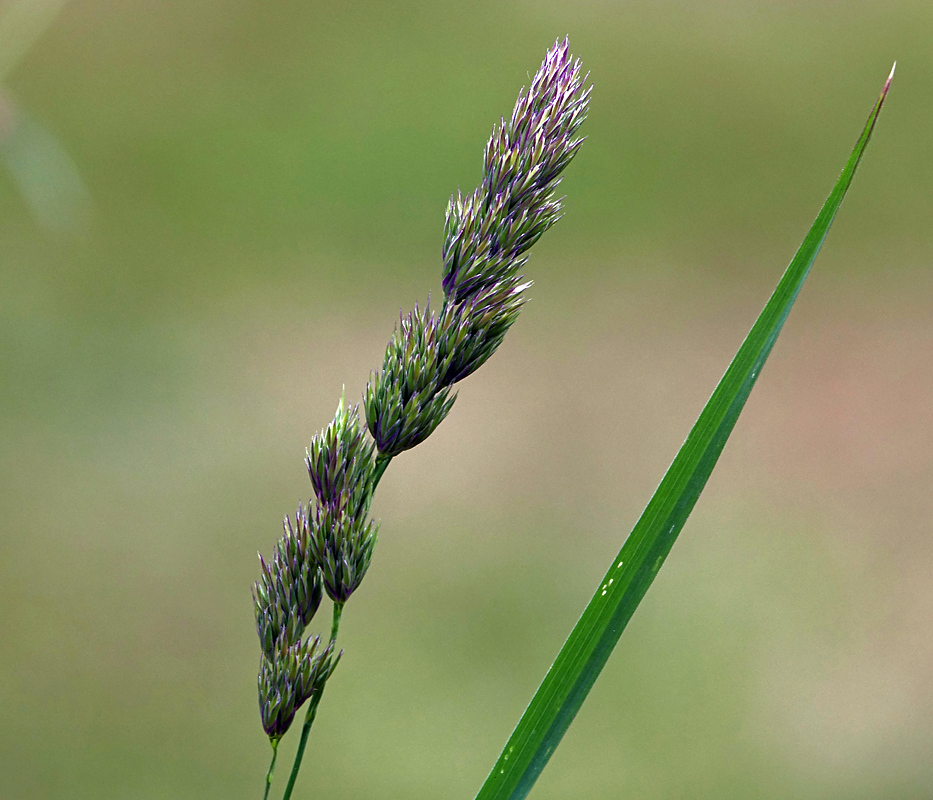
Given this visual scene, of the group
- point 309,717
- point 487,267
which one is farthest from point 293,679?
point 487,267

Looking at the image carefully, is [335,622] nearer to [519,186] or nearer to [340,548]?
[340,548]

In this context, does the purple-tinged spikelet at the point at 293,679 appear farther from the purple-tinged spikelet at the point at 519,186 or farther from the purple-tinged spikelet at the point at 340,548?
the purple-tinged spikelet at the point at 519,186


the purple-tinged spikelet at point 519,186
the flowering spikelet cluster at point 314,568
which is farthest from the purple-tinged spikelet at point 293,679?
the purple-tinged spikelet at point 519,186

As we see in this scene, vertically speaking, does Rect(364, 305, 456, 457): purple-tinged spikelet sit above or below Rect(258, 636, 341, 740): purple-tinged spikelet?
above

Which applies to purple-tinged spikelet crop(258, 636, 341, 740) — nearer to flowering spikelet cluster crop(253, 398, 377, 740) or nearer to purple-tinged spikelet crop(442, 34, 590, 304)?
flowering spikelet cluster crop(253, 398, 377, 740)

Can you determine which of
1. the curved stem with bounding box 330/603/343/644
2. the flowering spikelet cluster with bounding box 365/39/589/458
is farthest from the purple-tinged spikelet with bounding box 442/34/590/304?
the curved stem with bounding box 330/603/343/644

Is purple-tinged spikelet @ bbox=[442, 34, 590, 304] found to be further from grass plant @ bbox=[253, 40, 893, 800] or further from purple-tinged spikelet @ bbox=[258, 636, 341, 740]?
purple-tinged spikelet @ bbox=[258, 636, 341, 740]

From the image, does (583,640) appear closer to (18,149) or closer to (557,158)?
(557,158)

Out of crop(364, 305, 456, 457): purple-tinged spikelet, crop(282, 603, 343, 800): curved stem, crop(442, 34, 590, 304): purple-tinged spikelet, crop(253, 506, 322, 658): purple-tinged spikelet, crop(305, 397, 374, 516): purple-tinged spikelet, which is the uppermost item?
crop(442, 34, 590, 304): purple-tinged spikelet
